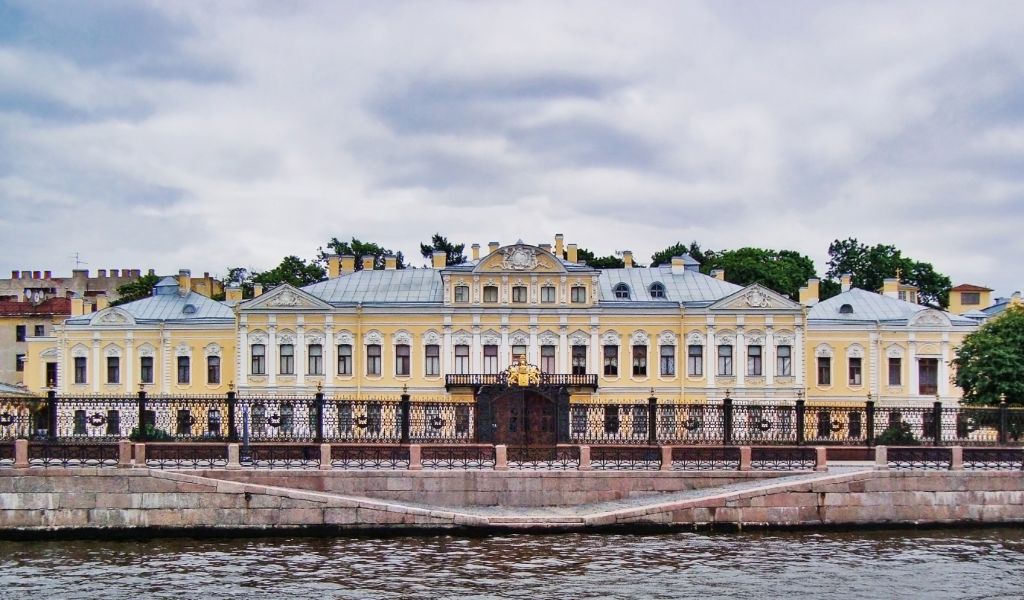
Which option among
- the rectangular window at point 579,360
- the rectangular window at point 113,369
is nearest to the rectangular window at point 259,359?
the rectangular window at point 113,369

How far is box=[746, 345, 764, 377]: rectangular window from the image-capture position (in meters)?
45.6

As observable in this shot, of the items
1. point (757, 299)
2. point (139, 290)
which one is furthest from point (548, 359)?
point (139, 290)

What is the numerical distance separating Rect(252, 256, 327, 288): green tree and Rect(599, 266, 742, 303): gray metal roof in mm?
21925

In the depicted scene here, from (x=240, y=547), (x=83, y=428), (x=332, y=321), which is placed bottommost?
(x=240, y=547)

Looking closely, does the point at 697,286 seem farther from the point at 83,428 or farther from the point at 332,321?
the point at 83,428

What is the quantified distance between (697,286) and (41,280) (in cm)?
4987

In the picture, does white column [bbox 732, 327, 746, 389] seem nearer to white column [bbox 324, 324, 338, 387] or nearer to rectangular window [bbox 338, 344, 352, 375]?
rectangular window [bbox 338, 344, 352, 375]

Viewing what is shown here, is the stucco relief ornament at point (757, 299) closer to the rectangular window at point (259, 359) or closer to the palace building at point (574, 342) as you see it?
the palace building at point (574, 342)

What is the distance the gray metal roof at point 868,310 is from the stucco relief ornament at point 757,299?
2.56m

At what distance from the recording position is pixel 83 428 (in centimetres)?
2656

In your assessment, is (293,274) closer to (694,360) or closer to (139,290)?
(139,290)

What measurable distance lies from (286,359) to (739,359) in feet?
60.5

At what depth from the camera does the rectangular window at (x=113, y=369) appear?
47.2 metres

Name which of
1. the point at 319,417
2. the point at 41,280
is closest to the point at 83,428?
the point at 319,417
